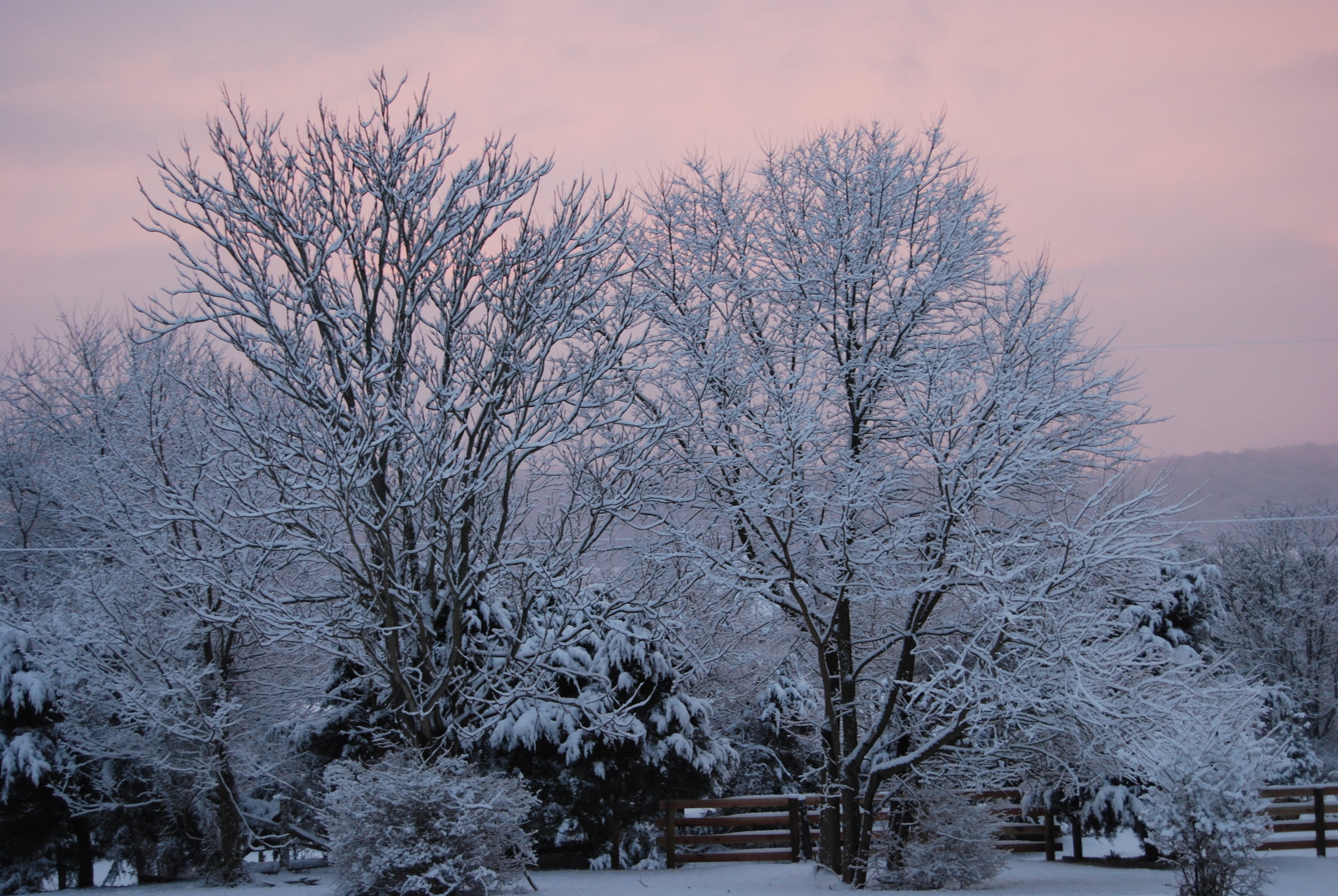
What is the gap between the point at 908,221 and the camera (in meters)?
11.2

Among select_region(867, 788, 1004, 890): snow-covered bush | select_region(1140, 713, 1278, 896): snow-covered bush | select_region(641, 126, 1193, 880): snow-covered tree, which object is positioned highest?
select_region(641, 126, 1193, 880): snow-covered tree

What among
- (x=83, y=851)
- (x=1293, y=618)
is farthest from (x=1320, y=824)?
(x=83, y=851)

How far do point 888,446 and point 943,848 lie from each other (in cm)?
417

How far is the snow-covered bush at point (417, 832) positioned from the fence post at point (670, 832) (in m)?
5.02

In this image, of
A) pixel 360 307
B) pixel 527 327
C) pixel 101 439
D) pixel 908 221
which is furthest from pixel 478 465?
pixel 101 439

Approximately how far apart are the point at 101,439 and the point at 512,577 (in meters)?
8.99

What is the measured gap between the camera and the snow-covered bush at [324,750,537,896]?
23.8ft

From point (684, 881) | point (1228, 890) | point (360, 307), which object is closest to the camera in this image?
A: point (1228, 890)

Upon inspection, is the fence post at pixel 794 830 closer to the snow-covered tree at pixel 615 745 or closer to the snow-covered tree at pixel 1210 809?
the snow-covered tree at pixel 615 745

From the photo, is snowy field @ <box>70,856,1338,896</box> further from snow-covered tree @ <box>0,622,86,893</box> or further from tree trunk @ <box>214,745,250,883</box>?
snow-covered tree @ <box>0,622,86,893</box>

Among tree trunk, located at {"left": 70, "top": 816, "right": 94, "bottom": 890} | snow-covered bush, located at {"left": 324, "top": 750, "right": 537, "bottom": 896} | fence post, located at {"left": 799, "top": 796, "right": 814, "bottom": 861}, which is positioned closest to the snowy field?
fence post, located at {"left": 799, "top": 796, "right": 814, "bottom": 861}

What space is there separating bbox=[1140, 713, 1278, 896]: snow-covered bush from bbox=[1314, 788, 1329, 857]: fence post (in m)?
6.57

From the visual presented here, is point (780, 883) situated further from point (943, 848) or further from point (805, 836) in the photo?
point (805, 836)

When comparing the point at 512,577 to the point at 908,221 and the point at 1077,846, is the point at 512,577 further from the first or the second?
the point at 1077,846
